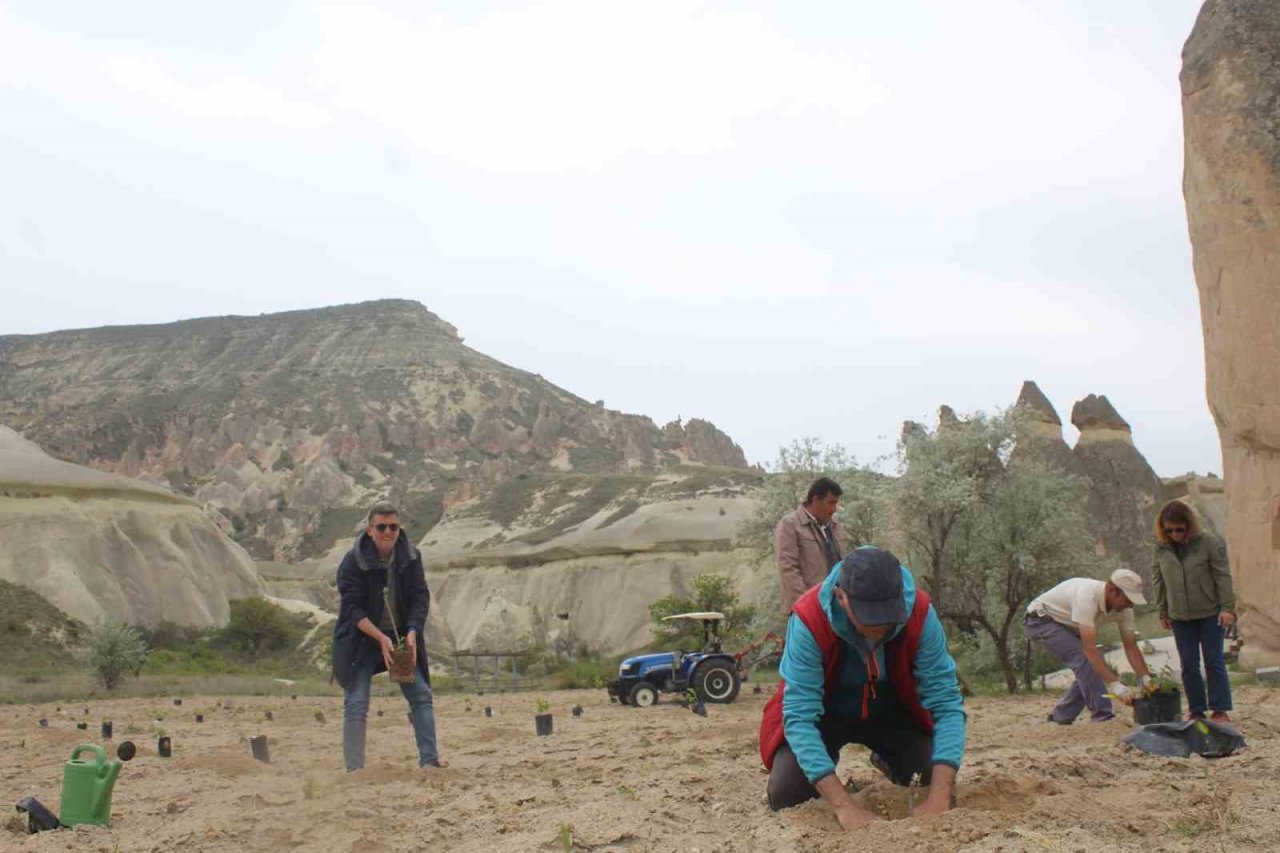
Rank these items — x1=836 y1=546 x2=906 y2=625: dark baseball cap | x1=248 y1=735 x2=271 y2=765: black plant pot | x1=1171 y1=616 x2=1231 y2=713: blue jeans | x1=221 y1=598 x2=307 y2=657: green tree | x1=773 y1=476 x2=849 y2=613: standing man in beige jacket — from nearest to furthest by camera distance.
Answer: x1=836 y1=546 x2=906 y2=625: dark baseball cap, x1=1171 y1=616 x2=1231 y2=713: blue jeans, x1=773 y1=476 x2=849 y2=613: standing man in beige jacket, x1=248 y1=735 x2=271 y2=765: black plant pot, x1=221 y1=598 x2=307 y2=657: green tree

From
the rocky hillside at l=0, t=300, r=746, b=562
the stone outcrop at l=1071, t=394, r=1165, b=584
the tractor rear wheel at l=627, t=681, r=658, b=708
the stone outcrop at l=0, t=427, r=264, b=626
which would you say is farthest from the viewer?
the rocky hillside at l=0, t=300, r=746, b=562

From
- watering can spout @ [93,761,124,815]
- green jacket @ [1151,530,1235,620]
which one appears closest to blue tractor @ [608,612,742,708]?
green jacket @ [1151,530,1235,620]

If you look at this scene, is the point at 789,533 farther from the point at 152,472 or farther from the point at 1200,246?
the point at 152,472

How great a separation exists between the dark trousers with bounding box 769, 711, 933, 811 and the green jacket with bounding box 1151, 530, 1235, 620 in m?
3.44

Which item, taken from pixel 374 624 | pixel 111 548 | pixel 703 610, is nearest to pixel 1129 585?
pixel 374 624

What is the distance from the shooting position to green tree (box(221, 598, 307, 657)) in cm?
3866

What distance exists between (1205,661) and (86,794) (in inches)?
253

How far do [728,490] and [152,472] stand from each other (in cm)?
4875

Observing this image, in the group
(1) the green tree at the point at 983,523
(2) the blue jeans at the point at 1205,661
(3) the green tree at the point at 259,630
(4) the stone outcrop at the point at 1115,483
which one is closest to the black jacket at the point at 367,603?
(2) the blue jeans at the point at 1205,661

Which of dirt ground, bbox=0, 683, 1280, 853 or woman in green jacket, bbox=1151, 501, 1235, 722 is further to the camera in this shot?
woman in green jacket, bbox=1151, 501, 1235, 722

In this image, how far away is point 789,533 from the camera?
7.43 meters

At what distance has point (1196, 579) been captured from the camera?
7.23m

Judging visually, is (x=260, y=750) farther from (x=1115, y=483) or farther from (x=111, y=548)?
(x=111, y=548)

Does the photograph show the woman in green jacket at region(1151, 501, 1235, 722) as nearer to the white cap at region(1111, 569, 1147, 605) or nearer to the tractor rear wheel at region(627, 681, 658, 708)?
the white cap at region(1111, 569, 1147, 605)
